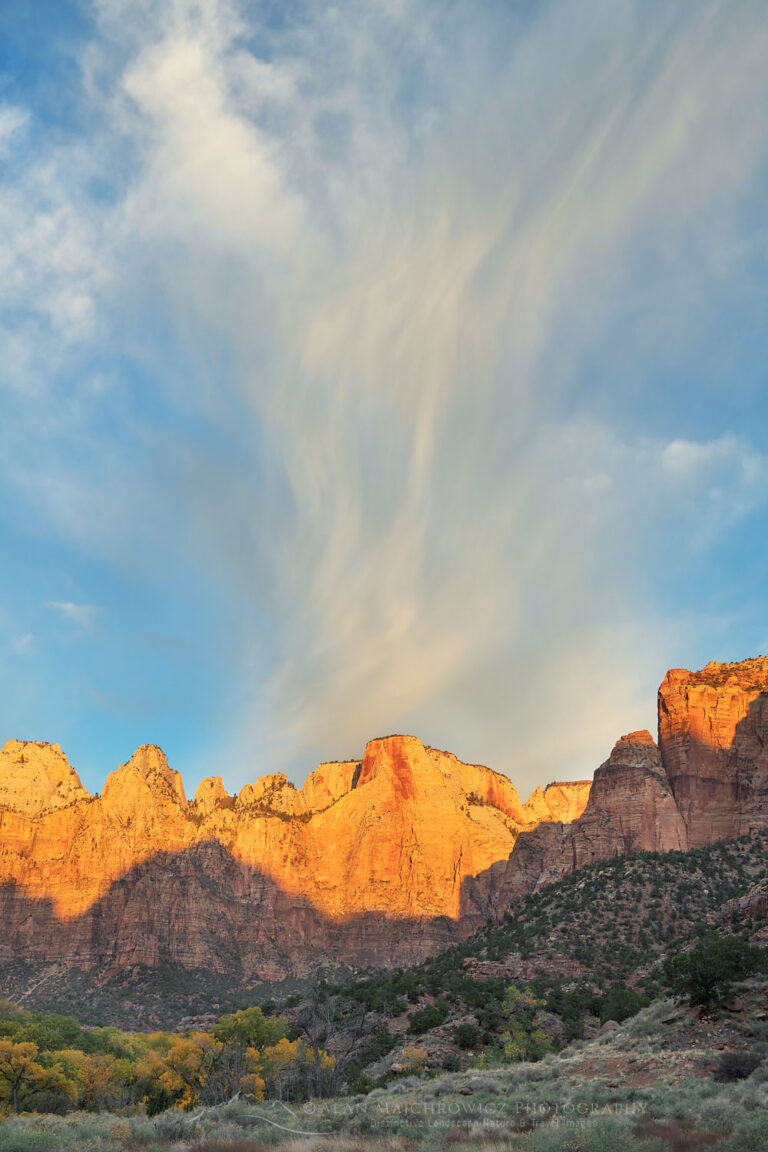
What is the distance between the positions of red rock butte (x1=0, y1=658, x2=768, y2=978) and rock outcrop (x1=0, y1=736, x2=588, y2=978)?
0.27 metres

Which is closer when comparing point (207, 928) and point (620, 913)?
point (620, 913)

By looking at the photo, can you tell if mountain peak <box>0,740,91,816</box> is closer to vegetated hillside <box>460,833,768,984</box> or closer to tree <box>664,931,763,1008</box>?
vegetated hillside <box>460,833,768,984</box>

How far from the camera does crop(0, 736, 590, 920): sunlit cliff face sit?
5664 inches

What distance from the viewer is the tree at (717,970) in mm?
27531

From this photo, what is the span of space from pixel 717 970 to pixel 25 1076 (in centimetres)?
3281

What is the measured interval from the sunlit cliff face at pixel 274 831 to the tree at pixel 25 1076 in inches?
4229

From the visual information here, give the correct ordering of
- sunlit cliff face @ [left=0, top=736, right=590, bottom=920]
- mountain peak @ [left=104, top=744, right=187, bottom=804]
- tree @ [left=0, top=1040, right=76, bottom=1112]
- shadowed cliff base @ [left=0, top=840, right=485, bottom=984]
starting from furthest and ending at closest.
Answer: mountain peak @ [left=104, top=744, right=187, bottom=804]
sunlit cliff face @ [left=0, top=736, right=590, bottom=920]
shadowed cliff base @ [left=0, top=840, right=485, bottom=984]
tree @ [left=0, top=1040, right=76, bottom=1112]

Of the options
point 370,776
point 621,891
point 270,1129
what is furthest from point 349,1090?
point 370,776

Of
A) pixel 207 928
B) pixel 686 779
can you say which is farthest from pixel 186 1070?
pixel 207 928

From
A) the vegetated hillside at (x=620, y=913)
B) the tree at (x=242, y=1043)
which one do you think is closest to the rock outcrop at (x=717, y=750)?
the vegetated hillside at (x=620, y=913)

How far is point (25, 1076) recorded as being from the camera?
38.4 metres

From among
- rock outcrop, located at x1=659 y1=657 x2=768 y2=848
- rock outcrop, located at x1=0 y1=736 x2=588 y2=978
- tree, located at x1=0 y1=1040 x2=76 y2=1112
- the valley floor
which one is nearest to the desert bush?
the valley floor

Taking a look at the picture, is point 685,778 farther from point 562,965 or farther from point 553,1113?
point 553,1113

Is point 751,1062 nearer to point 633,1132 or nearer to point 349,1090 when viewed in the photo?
point 633,1132
